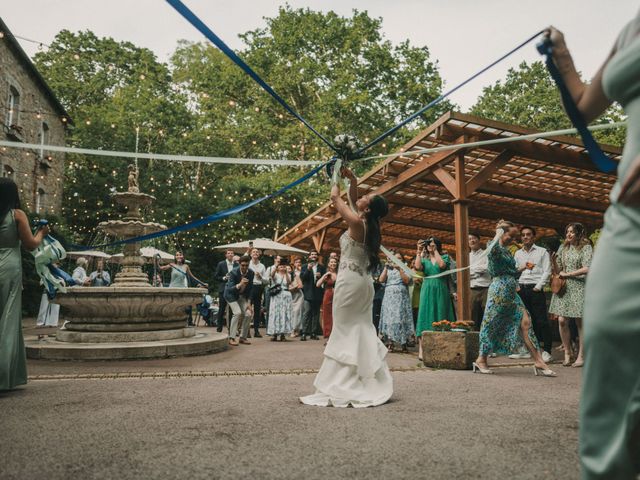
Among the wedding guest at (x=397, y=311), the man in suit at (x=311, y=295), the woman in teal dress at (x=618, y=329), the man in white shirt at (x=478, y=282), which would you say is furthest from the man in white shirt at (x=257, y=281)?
the woman in teal dress at (x=618, y=329)

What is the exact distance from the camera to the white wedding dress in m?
4.14

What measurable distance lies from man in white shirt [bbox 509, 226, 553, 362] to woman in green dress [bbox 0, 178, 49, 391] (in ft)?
21.8

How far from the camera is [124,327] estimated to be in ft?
→ 26.1

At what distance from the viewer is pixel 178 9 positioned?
300 centimetres

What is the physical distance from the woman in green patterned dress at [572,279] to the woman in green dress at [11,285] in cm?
662

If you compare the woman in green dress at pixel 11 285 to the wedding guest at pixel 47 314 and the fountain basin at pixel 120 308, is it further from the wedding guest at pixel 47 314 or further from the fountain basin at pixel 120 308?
the wedding guest at pixel 47 314

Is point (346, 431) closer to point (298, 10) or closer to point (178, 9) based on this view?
point (178, 9)

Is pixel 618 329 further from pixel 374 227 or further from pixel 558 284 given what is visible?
pixel 558 284

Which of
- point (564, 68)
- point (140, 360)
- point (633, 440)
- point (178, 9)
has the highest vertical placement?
point (178, 9)

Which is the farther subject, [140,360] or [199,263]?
[199,263]

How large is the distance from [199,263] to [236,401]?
21.4 meters

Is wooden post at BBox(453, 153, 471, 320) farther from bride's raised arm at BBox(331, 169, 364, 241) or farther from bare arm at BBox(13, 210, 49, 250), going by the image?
bare arm at BBox(13, 210, 49, 250)

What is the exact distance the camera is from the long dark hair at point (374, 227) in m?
4.45

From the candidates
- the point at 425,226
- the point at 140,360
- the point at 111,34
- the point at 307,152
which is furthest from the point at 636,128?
the point at 111,34
